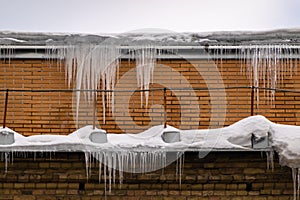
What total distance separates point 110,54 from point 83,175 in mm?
2234

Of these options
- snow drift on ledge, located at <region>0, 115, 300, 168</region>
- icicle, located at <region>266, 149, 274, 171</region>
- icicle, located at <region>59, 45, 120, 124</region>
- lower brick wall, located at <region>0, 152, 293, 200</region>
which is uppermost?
icicle, located at <region>59, 45, 120, 124</region>

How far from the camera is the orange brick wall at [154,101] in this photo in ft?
28.0

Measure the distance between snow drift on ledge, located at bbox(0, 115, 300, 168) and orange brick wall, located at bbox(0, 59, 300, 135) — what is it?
122 cm

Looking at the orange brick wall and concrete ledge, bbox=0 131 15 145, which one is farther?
the orange brick wall

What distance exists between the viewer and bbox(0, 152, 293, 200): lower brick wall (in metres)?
7.36

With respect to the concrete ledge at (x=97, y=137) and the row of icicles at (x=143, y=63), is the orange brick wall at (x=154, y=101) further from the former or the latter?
the concrete ledge at (x=97, y=137)

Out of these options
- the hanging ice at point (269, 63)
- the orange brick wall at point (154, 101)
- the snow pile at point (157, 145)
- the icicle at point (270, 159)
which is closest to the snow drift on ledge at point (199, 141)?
the snow pile at point (157, 145)

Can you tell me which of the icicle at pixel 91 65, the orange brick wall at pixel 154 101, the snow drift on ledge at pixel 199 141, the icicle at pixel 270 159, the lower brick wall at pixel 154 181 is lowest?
the lower brick wall at pixel 154 181

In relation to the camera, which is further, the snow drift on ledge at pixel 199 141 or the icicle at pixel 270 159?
the icicle at pixel 270 159

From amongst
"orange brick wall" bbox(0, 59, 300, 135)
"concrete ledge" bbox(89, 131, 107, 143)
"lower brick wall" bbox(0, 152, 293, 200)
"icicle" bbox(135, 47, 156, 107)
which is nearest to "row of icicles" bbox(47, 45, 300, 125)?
"icicle" bbox(135, 47, 156, 107)

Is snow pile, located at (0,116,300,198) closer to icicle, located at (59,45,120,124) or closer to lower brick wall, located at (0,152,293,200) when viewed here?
lower brick wall, located at (0,152,293,200)

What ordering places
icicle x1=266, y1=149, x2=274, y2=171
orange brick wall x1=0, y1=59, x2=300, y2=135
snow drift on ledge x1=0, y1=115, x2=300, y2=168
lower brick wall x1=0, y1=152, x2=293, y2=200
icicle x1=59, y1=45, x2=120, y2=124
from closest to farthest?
1. snow drift on ledge x1=0, y1=115, x2=300, y2=168
2. icicle x1=266, y1=149, x2=274, y2=171
3. lower brick wall x1=0, y1=152, x2=293, y2=200
4. orange brick wall x1=0, y1=59, x2=300, y2=135
5. icicle x1=59, y1=45, x2=120, y2=124

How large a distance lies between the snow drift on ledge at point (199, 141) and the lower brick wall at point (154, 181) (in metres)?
0.22

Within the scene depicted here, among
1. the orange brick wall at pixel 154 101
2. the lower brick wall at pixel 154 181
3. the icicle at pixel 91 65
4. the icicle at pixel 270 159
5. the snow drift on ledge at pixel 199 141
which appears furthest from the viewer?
the icicle at pixel 91 65
